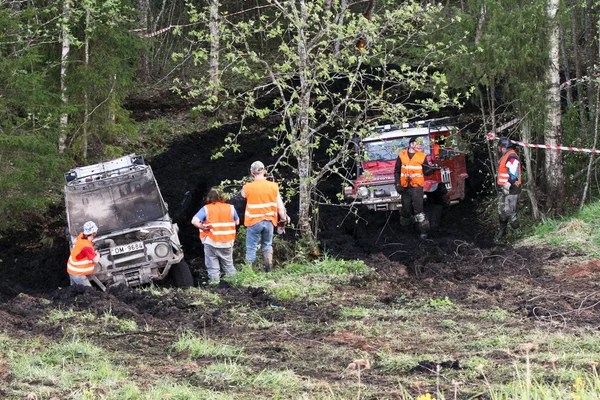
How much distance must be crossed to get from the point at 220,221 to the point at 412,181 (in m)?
4.32

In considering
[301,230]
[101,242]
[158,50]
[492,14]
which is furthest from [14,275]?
[158,50]

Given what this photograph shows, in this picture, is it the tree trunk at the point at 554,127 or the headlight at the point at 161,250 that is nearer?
the headlight at the point at 161,250

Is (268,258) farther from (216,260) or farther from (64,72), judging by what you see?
(64,72)

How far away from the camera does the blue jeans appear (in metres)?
13.4

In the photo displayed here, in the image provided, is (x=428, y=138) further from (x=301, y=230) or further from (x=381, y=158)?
(x=301, y=230)

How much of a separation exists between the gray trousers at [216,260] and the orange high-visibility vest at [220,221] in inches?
7.7

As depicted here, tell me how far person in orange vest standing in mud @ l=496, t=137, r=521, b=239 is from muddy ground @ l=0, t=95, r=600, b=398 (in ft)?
1.95

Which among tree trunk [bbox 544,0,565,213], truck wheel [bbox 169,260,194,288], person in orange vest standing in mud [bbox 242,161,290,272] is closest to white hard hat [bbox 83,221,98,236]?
truck wheel [bbox 169,260,194,288]

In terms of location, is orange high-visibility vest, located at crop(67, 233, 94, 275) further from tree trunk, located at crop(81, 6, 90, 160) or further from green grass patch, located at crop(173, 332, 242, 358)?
tree trunk, located at crop(81, 6, 90, 160)

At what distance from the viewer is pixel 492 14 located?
50.6ft

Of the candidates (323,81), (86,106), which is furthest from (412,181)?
(86,106)

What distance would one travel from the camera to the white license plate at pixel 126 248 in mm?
13352

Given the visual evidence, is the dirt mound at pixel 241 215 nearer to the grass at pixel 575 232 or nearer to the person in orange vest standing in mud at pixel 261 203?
the grass at pixel 575 232

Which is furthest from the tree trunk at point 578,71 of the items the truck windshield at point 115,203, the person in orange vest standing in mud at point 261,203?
the truck windshield at point 115,203
